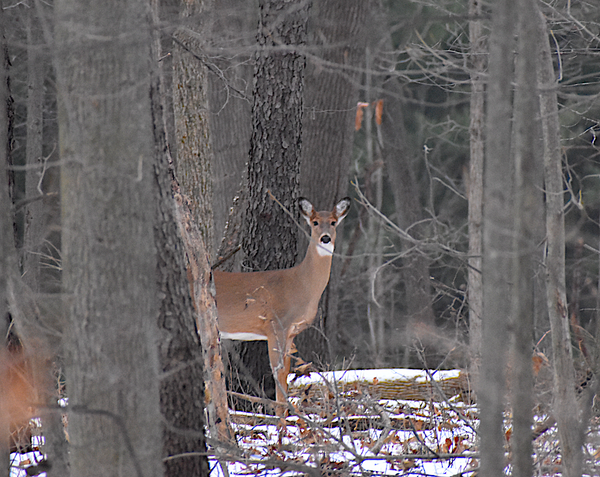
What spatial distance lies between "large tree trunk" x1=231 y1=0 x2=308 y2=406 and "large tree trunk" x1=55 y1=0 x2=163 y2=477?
446 centimetres

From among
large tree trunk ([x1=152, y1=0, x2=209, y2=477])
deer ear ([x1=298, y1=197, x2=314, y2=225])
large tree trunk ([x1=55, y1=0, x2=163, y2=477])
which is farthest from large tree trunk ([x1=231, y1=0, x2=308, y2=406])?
large tree trunk ([x1=55, y1=0, x2=163, y2=477])

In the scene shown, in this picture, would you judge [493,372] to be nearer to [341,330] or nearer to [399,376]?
[399,376]

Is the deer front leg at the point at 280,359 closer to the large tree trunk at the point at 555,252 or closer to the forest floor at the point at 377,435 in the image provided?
the forest floor at the point at 377,435

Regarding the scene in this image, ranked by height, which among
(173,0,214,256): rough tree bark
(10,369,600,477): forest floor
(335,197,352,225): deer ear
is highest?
(173,0,214,256): rough tree bark

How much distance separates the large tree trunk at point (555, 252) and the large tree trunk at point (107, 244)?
2.19 metres

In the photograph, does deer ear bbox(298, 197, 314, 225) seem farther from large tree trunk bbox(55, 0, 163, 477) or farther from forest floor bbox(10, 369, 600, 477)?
large tree trunk bbox(55, 0, 163, 477)

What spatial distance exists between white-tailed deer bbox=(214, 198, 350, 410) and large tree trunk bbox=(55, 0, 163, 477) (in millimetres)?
3958

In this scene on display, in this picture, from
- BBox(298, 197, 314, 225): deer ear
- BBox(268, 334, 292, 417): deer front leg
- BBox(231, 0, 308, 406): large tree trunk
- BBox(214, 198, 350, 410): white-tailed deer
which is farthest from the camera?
BBox(231, 0, 308, 406): large tree trunk

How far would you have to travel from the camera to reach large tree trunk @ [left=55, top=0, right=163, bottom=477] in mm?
3736

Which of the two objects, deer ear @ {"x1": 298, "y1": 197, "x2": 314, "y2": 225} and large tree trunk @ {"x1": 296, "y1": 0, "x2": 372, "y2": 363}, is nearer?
deer ear @ {"x1": 298, "y1": 197, "x2": 314, "y2": 225}

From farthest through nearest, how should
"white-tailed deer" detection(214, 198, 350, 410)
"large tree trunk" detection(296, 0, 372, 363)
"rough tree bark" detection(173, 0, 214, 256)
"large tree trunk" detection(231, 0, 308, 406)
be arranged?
"large tree trunk" detection(296, 0, 372, 363), "rough tree bark" detection(173, 0, 214, 256), "large tree trunk" detection(231, 0, 308, 406), "white-tailed deer" detection(214, 198, 350, 410)

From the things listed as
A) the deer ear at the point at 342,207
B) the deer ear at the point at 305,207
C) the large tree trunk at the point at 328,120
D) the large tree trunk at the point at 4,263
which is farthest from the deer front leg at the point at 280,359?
the large tree trunk at the point at 4,263

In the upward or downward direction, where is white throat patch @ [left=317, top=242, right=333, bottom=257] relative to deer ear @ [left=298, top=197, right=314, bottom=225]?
downward

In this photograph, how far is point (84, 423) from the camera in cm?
385
